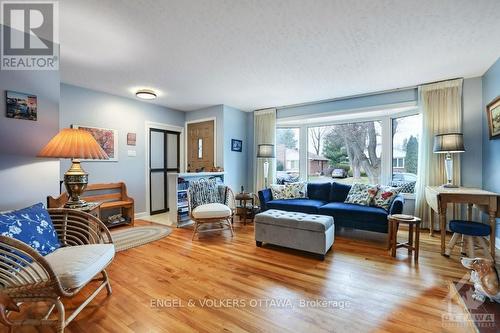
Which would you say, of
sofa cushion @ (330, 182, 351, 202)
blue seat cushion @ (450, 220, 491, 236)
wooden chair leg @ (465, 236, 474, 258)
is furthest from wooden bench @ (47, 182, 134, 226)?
wooden chair leg @ (465, 236, 474, 258)

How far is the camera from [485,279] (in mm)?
1697

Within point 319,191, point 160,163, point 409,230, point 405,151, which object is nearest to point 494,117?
point 405,151

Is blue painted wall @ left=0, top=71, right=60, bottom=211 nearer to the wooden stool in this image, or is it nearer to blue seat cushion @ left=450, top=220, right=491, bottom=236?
the wooden stool

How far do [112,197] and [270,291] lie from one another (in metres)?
3.56

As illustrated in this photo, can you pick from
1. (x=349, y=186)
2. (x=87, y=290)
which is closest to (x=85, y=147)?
(x=87, y=290)

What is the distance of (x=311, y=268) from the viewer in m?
2.50

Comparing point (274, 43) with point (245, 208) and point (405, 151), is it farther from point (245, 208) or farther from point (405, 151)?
point (405, 151)

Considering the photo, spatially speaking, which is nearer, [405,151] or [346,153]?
[405,151]

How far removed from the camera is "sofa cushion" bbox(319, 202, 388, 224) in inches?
129

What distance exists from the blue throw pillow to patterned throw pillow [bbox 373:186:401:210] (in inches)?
155

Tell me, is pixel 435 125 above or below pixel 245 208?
above

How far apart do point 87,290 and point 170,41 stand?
256 centimetres

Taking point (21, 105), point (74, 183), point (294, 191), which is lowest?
point (294, 191)

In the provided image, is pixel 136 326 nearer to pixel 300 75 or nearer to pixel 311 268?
pixel 311 268
